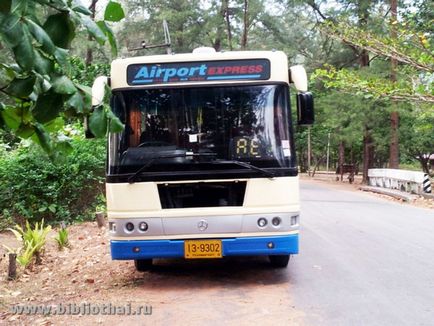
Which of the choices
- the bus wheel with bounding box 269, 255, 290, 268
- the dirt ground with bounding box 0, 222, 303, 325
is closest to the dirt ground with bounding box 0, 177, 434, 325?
the dirt ground with bounding box 0, 222, 303, 325

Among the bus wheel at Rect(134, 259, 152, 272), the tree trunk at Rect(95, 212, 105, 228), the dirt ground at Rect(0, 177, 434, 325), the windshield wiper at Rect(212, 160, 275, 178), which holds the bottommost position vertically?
the dirt ground at Rect(0, 177, 434, 325)

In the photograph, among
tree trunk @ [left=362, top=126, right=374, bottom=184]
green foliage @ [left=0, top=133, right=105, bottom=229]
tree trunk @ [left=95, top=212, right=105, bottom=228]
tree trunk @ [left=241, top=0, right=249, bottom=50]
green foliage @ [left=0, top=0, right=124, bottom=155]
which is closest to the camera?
green foliage @ [left=0, top=0, right=124, bottom=155]

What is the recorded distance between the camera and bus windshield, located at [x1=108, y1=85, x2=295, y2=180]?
236 inches

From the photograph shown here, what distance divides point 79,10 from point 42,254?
7.16 metres

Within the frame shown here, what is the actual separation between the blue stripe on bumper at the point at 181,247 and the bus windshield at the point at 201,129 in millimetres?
850

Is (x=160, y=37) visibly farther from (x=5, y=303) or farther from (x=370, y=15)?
(x=5, y=303)

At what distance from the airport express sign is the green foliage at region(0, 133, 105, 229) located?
5.45 m

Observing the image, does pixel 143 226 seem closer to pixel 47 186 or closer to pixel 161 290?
pixel 161 290

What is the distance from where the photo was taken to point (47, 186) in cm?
1164

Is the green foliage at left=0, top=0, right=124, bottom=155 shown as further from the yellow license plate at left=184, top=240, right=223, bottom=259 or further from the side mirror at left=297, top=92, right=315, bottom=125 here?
the side mirror at left=297, top=92, right=315, bottom=125

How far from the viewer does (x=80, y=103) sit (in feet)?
6.58

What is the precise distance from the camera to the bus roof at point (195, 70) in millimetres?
6121

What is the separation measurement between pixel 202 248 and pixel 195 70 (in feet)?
7.09

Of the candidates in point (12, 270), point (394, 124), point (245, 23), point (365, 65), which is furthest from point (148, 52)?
point (12, 270)
